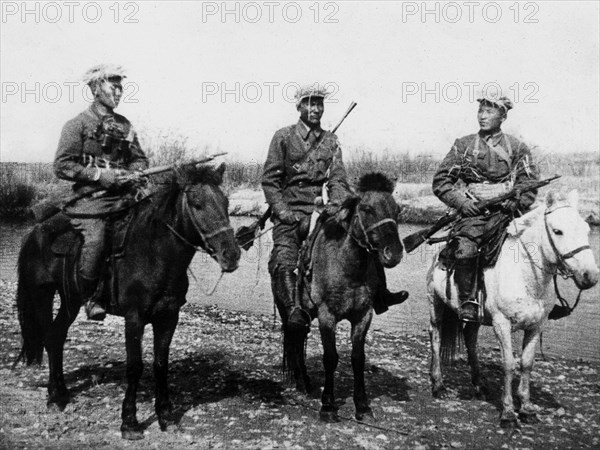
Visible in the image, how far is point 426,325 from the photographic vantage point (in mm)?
14008

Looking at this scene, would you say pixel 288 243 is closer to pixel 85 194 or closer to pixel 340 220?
pixel 340 220

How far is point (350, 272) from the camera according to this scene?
22.6ft

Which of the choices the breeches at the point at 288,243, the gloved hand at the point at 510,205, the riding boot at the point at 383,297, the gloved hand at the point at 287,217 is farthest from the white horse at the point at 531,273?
the gloved hand at the point at 287,217

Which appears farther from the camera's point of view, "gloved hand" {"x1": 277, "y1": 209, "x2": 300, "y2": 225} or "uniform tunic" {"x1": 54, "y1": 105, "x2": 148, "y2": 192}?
"gloved hand" {"x1": 277, "y1": 209, "x2": 300, "y2": 225}

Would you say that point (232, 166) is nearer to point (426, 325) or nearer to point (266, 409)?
point (426, 325)

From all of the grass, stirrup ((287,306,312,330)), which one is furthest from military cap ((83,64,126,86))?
the grass

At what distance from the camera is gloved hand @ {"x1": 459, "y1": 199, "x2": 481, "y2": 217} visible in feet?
26.2

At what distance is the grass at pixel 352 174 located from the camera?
2578cm

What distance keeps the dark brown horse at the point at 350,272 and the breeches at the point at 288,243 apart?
0.43 meters

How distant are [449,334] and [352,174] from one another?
17.1 meters

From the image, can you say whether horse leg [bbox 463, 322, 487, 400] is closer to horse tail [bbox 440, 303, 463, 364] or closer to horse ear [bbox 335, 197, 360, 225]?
horse tail [bbox 440, 303, 463, 364]

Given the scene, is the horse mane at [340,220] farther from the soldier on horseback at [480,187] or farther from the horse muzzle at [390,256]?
the soldier on horseback at [480,187]

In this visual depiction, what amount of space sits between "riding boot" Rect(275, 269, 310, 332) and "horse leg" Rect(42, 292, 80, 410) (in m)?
2.33

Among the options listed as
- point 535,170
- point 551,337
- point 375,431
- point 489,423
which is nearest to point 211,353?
point 375,431
